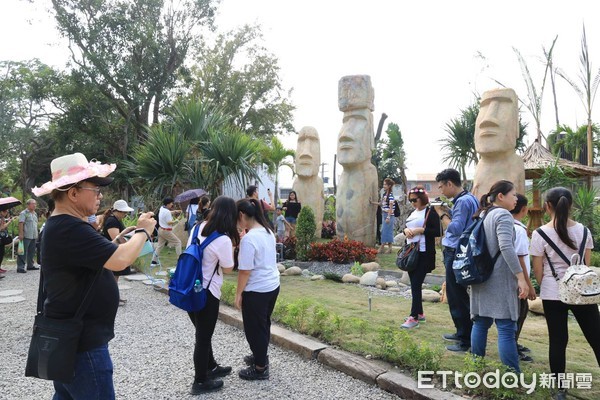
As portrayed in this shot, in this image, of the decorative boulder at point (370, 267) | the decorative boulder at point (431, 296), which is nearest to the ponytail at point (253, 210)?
the decorative boulder at point (431, 296)

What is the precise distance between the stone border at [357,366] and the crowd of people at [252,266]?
1.83ft

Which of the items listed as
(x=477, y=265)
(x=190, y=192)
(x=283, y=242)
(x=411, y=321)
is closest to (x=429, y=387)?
(x=477, y=265)

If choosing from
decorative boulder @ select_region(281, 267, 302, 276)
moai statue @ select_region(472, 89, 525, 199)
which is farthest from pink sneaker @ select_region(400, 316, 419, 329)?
moai statue @ select_region(472, 89, 525, 199)

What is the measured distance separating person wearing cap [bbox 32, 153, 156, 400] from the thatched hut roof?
1049 cm

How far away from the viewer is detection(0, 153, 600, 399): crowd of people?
80.7 inches

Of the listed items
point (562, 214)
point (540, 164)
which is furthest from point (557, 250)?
point (540, 164)

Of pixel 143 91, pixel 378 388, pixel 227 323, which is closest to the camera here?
pixel 378 388

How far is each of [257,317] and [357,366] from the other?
35.7 inches

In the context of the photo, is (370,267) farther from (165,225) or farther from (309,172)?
(309,172)

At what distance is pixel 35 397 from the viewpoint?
3.45 meters

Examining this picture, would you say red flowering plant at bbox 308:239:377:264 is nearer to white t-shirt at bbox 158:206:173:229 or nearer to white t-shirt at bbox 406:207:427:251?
white t-shirt at bbox 158:206:173:229

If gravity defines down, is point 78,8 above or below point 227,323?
above

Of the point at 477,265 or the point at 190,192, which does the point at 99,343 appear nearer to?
the point at 477,265

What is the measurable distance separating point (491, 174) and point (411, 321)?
4892 mm
